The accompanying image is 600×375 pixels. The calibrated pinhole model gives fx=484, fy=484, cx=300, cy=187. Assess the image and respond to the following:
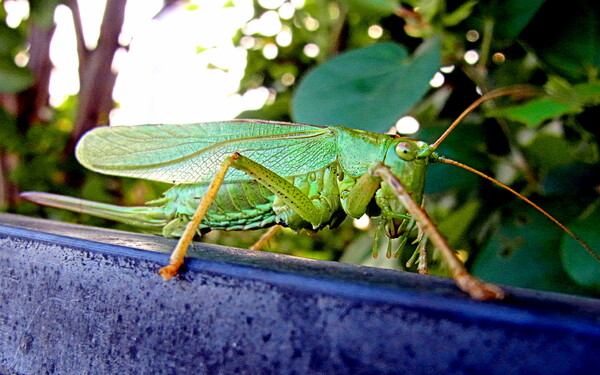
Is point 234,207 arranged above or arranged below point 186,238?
below

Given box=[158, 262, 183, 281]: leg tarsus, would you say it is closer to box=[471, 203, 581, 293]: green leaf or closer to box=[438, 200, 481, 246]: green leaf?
box=[471, 203, 581, 293]: green leaf

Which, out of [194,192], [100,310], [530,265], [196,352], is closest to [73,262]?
[100,310]

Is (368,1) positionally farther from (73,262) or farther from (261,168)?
(73,262)

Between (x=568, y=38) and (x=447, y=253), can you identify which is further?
(x=568, y=38)

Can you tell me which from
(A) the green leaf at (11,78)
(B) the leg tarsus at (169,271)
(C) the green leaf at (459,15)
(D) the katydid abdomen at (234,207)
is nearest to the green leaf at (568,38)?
(C) the green leaf at (459,15)

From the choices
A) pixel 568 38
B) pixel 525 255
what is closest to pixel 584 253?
pixel 525 255

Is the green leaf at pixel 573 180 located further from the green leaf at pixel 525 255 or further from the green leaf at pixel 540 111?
the green leaf at pixel 540 111

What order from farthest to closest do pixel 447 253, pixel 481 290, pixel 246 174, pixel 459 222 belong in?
1. pixel 459 222
2. pixel 246 174
3. pixel 447 253
4. pixel 481 290

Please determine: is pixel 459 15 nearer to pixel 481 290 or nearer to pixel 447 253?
pixel 447 253
